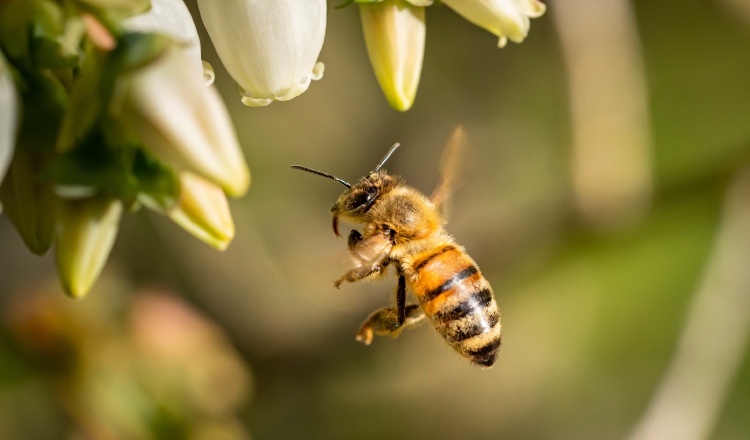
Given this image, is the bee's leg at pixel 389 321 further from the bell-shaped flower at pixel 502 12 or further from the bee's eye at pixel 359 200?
the bell-shaped flower at pixel 502 12

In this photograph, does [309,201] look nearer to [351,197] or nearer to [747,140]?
[747,140]

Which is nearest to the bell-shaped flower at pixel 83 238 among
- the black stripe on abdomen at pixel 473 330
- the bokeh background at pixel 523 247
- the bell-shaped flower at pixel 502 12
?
the bell-shaped flower at pixel 502 12

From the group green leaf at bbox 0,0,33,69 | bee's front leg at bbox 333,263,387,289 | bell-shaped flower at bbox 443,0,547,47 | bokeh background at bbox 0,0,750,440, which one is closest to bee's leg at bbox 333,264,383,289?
bee's front leg at bbox 333,263,387,289

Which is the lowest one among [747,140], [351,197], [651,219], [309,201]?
[309,201]

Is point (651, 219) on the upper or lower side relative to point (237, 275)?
upper

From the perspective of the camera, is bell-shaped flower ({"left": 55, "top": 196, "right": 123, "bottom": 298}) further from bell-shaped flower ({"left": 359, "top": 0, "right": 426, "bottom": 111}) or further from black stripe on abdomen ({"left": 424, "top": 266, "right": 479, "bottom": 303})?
black stripe on abdomen ({"left": 424, "top": 266, "right": 479, "bottom": 303})

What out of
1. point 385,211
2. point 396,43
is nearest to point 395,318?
point 385,211

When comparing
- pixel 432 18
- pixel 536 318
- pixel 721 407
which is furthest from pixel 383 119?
pixel 721 407
